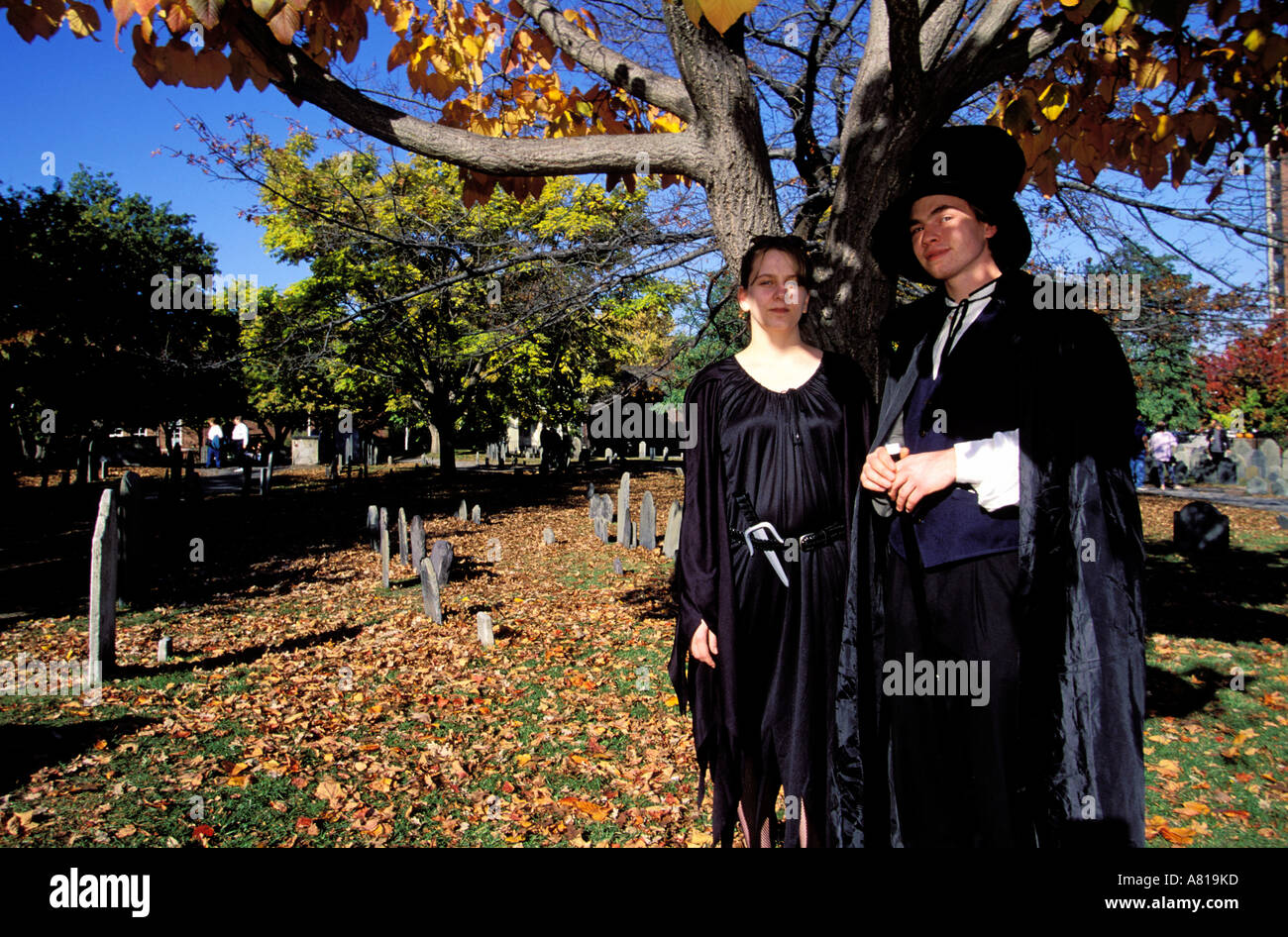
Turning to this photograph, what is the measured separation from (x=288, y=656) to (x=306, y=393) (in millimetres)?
17663

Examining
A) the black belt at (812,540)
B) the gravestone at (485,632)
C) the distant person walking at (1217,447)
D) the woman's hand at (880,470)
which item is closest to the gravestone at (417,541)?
the gravestone at (485,632)

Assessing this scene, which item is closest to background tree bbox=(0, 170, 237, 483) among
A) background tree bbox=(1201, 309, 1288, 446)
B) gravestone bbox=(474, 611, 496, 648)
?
gravestone bbox=(474, 611, 496, 648)

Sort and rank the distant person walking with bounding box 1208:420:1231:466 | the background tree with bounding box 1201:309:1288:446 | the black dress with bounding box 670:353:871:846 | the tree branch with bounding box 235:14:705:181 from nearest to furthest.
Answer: the black dress with bounding box 670:353:871:846, the tree branch with bounding box 235:14:705:181, the distant person walking with bounding box 1208:420:1231:466, the background tree with bounding box 1201:309:1288:446

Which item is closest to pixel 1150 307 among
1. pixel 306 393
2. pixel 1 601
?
pixel 1 601

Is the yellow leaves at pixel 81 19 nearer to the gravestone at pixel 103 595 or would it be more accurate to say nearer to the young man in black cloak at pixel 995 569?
the young man in black cloak at pixel 995 569

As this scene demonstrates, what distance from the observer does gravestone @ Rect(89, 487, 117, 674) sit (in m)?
5.79

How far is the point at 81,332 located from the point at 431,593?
17.5 m

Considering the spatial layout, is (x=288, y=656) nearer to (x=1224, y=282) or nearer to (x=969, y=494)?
(x=969, y=494)

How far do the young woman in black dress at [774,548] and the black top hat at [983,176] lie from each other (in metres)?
0.52

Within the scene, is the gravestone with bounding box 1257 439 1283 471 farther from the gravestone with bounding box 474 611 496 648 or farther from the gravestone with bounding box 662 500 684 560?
the gravestone with bounding box 474 611 496 648

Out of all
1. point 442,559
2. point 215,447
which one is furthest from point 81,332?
point 442,559

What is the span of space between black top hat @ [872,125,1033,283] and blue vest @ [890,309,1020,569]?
294 millimetres

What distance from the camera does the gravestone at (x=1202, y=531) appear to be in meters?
11.3
